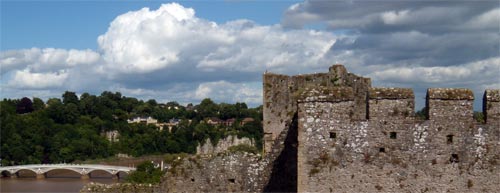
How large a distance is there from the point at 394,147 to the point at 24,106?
19342cm

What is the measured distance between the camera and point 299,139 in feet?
47.8

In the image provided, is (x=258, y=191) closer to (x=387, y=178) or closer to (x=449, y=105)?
(x=387, y=178)

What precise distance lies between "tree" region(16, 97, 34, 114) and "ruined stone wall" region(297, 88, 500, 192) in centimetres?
18906

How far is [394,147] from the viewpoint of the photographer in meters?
14.5

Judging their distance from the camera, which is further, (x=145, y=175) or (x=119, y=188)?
(x=145, y=175)

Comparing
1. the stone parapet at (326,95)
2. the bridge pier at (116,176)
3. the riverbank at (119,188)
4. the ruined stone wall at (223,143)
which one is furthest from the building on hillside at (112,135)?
the stone parapet at (326,95)

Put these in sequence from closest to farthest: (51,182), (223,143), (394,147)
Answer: (394,147), (51,182), (223,143)

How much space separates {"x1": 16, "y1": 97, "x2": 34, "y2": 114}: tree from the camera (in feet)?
633

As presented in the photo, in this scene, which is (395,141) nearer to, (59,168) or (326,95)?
(326,95)

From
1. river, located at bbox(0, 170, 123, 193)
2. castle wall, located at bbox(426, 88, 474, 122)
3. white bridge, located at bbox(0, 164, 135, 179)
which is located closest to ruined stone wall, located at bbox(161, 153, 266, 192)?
castle wall, located at bbox(426, 88, 474, 122)

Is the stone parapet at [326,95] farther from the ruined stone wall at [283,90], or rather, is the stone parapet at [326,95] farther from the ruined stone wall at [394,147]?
the ruined stone wall at [283,90]

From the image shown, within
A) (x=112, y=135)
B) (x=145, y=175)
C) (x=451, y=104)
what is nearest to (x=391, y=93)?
(x=451, y=104)

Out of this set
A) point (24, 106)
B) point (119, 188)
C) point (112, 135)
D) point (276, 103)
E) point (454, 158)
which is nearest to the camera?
point (454, 158)

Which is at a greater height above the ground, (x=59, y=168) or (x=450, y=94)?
(x=450, y=94)
